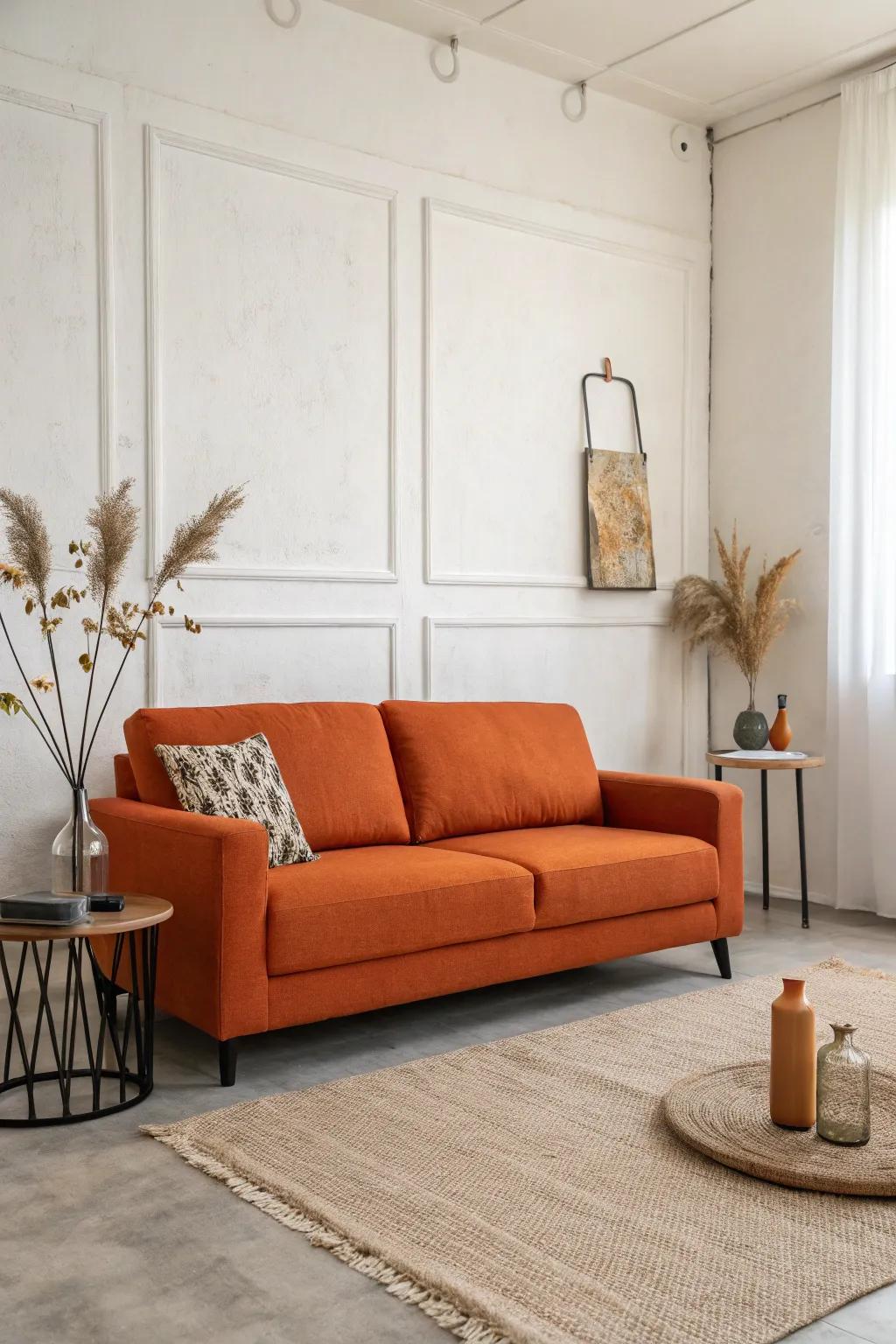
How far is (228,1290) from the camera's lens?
76.6 inches

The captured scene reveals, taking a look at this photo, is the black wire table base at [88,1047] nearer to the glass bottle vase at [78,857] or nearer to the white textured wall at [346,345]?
the glass bottle vase at [78,857]

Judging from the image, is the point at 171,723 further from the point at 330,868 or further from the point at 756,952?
the point at 756,952

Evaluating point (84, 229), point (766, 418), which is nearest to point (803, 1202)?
point (84, 229)

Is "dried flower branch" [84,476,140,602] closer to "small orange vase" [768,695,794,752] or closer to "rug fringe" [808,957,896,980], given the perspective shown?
"rug fringe" [808,957,896,980]

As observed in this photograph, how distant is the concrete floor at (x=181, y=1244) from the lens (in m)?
1.85

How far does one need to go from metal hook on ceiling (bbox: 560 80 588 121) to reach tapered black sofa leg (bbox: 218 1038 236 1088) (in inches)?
149

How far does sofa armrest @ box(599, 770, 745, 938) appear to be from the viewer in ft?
12.8

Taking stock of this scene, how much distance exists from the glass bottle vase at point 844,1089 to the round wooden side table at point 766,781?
90.7 inches

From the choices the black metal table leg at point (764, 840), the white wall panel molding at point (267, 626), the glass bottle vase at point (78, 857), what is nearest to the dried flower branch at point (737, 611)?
the black metal table leg at point (764, 840)

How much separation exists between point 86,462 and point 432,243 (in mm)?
1569

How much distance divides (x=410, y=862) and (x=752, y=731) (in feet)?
6.76

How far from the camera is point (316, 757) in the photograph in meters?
3.69

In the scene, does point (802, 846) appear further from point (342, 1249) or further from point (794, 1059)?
point (342, 1249)

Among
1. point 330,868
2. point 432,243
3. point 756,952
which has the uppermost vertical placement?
point 432,243
